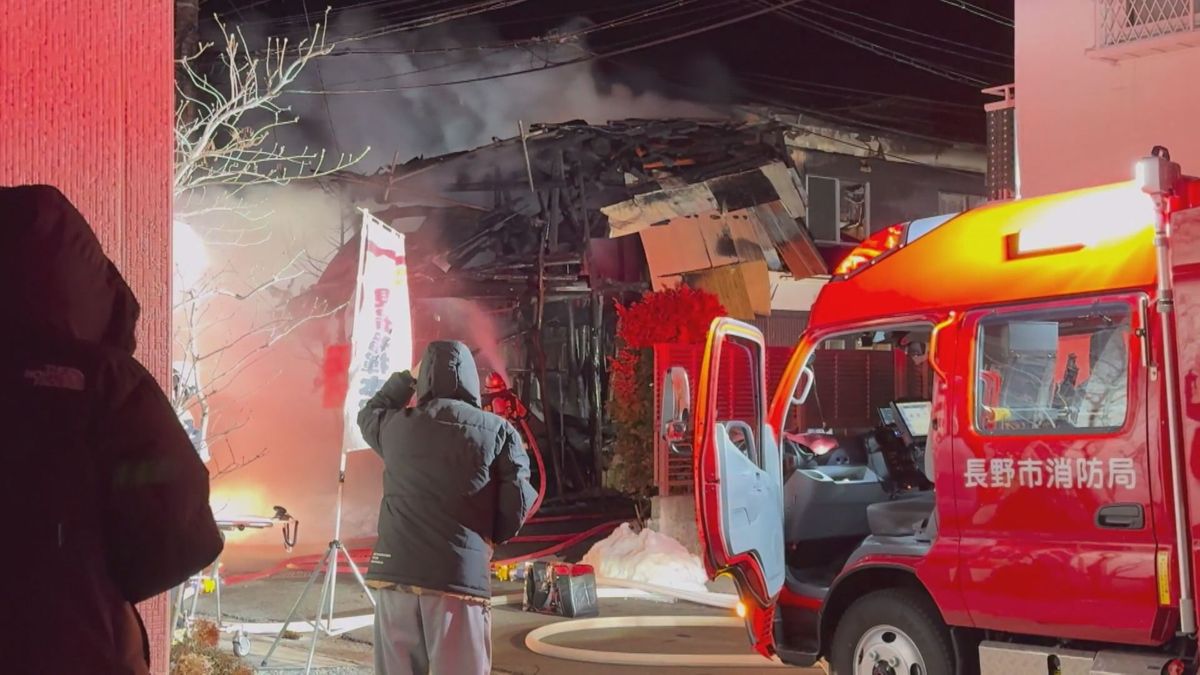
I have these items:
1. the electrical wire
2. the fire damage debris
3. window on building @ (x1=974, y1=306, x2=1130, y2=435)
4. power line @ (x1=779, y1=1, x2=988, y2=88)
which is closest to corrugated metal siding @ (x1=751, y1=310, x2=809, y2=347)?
the fire damage debris

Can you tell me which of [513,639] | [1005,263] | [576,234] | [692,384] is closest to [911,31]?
[576,234]

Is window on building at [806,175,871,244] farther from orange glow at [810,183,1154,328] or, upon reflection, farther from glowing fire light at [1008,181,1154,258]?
glowing fire light at [1008,181,1154,258]

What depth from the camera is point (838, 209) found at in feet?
74.8

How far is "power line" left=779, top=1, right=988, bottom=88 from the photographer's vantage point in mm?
23250

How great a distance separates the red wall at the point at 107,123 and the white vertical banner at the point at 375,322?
378 centimetres

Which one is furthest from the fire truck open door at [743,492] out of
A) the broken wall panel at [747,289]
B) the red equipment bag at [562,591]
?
the broken wall panel at [747,289]

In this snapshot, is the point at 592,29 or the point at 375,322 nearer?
the point at 375,322

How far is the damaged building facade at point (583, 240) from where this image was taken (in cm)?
2059

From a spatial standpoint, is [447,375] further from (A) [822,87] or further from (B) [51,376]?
(A) [822,87]

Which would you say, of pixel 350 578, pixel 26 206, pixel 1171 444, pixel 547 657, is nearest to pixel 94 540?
pixel 26 206

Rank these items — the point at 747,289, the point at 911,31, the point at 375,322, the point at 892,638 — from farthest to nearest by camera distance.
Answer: the point at 911,31 < the point at 747,289 < the point at 375,322 < the point at 892,638

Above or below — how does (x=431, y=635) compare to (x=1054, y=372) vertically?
below

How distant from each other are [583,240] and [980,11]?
8.99 m

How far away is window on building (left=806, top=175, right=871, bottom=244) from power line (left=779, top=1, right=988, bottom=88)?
2.65 meters
